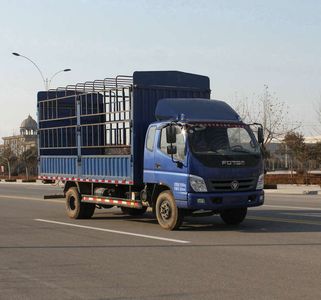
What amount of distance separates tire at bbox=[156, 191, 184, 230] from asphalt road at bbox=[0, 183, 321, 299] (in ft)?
0.73

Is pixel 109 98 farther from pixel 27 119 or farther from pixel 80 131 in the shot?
pixel 27 119

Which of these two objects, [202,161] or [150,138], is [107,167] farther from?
[202,161]

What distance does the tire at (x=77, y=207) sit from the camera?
15.9 m

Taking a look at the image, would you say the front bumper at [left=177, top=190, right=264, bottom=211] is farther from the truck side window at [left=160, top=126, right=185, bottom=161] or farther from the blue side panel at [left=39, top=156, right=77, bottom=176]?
the blue side panel at [left=39, top=156, right=77, bottom=176]

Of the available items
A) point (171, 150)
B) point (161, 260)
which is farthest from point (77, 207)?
point (161, 260)

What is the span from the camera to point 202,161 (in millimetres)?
11859

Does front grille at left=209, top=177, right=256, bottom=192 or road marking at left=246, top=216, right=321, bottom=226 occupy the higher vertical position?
front grille at left=209, top=177, right=256, bottom=192

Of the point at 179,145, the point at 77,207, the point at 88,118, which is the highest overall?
the point at 88,118

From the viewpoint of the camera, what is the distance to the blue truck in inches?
473

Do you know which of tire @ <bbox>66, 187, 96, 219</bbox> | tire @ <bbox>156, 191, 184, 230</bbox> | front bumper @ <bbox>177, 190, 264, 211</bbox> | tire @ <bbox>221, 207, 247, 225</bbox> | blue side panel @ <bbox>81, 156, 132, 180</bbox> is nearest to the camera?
front bumper @ <bbox>177, 190, 264, 211</bbox>

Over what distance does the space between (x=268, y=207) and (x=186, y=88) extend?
5.93m

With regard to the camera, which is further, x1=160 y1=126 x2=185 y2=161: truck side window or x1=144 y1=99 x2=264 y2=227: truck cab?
x1=160 y1=126 x2=185 y2=161: truck side window

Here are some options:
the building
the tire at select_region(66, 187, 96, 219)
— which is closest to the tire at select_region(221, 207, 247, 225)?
the tire at select_region(66, 187, 96, 219)

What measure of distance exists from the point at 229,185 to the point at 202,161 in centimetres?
82
